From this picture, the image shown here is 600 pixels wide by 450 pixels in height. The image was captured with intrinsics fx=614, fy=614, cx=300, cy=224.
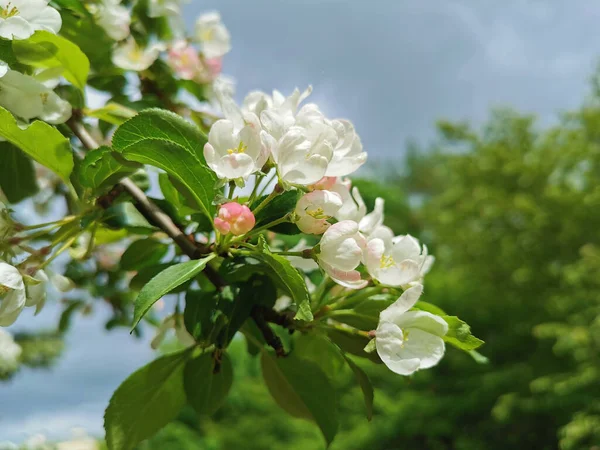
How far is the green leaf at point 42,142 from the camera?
0.56 meters

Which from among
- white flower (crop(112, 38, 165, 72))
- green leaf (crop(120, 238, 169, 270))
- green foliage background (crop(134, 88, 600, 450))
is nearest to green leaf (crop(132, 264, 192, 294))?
green leaf (crop(120, 238, 169, 270))

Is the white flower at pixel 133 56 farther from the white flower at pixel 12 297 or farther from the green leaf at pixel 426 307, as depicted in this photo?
the green leaf at pixel 426 307

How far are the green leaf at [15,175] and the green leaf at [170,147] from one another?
0.24 meters

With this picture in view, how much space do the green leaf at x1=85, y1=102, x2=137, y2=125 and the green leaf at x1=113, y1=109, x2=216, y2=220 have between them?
0.76ft

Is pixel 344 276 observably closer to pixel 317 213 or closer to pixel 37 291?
pixel 317 213

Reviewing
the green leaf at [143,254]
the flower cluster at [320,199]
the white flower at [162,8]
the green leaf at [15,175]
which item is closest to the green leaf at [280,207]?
the flower cluster at [320,199]

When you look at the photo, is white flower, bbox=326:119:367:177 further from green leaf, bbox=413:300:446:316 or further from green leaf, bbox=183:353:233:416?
green leaf, bbox=183:353:233:416

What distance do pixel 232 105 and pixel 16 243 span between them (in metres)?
0.25

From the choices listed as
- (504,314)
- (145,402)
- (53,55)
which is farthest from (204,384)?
(504,314)

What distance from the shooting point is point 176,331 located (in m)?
0.71

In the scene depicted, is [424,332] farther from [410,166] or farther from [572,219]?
Answer: [410,166]

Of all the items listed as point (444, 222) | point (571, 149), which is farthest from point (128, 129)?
point (444, 222)

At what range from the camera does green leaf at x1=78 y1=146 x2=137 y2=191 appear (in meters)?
0.58

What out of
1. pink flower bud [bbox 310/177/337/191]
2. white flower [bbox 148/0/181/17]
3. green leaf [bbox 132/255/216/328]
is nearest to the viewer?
green leaf [bbox 132/255/216/328]
